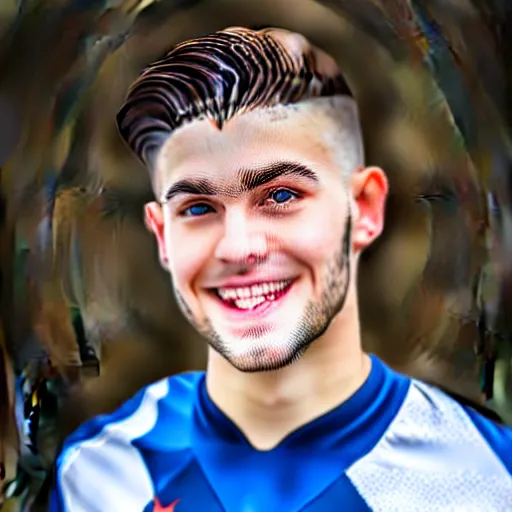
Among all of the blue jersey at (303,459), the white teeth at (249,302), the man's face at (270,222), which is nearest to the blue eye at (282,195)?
the man's face at (270,222)

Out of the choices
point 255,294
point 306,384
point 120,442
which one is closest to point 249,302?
point 255,294

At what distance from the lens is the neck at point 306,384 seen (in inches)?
36.6

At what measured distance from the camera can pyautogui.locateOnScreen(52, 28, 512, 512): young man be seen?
90cm

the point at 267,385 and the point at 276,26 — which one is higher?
the point at 276,26

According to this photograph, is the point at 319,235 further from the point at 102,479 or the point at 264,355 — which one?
the point at 102,479

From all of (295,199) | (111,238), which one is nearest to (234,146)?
(295,199)

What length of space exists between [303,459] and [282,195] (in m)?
0.29

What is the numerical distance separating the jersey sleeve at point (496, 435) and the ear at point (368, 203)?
0.22m

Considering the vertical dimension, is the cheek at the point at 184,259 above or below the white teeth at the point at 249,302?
above

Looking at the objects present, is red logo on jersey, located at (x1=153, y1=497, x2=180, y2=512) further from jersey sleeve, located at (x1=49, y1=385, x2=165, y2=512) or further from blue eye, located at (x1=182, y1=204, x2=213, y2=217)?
blue eye, located at (x1=182, y1=204, x2=213, y2=217)

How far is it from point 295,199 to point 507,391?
323 millimetres

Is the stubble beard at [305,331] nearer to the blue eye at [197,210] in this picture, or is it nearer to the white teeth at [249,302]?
the white teeth at [249,302]

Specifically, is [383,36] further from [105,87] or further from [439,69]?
[105,87]

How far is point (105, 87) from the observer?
964 mm
